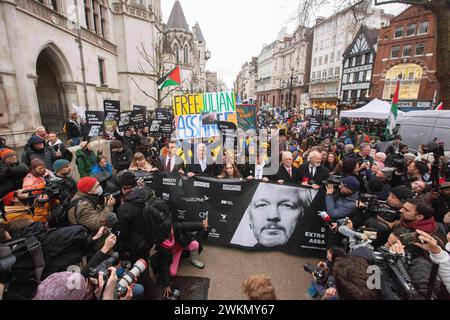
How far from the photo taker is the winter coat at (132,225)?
2.54 m

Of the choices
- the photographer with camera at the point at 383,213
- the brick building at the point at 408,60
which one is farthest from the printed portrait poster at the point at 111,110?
the brick building at the point at 408,60

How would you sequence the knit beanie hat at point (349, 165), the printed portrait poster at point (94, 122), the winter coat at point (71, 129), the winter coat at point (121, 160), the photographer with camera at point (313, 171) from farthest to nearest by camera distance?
the winter coat at point (71, 129) < the printed portrait poster at point (94, 122) < the winter coat at point (121, 160) < the photographer with camera at point (313, 171) < the knit beanie hat at point (349, 165)

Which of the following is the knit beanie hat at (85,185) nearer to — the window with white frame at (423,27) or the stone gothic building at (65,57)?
the stone gothic building at (65,57)

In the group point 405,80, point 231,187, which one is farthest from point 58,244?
point 405,80

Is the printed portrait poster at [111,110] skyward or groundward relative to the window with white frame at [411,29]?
groundward

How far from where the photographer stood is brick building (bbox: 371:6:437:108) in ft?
89.7

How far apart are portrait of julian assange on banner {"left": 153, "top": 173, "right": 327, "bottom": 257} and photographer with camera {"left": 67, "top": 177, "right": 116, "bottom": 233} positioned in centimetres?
132

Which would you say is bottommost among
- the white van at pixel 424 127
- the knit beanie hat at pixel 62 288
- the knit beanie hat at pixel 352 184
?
the knit beanie hat at pixel 62 288

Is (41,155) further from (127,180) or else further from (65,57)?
(65,57)

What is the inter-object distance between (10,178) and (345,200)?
494cm

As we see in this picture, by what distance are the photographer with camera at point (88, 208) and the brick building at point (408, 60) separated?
37.0m

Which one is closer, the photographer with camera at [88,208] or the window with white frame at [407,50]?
the photographer with camera at [88,208]

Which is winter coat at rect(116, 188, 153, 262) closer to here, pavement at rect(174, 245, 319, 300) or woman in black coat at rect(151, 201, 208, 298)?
woman in black coat at rect(151, 201, 208, 298)
